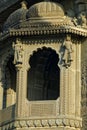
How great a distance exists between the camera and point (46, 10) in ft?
84.2

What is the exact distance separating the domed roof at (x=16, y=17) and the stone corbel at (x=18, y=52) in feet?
3.16

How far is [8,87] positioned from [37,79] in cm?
118

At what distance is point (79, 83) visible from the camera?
24.9 meters

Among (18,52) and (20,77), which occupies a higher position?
(18,52)

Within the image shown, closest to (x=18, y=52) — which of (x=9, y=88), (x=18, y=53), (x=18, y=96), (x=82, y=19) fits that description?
(x=18, y=53)

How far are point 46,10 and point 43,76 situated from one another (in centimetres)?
260

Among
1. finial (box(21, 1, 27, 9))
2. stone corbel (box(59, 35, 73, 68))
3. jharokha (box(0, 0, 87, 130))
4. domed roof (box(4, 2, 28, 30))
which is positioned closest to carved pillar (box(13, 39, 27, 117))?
jharokha (box(0, 0, 87, 130))

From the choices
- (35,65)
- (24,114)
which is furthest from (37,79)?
(24,114)

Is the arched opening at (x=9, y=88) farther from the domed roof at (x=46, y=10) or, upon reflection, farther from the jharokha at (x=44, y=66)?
the domed roof at (x=46, y=10)

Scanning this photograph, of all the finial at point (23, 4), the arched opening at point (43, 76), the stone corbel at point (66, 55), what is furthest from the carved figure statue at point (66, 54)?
the finial at point (23, 4)

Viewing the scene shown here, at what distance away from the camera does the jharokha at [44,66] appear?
24.5 m

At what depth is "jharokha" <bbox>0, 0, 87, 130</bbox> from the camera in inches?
965

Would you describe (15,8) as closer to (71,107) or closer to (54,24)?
(54,24)

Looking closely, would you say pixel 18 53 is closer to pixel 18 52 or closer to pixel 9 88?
pixel 18 52
